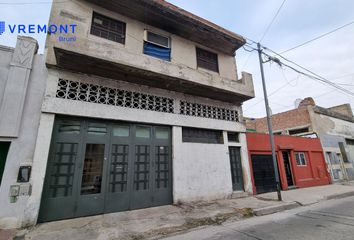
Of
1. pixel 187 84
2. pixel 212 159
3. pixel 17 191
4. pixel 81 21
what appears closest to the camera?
pixel 17 191

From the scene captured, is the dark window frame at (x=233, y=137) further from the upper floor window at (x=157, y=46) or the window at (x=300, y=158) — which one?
the window at (x=300, y=158)

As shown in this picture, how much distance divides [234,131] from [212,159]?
85.1 inches

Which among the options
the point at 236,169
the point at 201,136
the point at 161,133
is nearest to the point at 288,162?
the point at 236,169

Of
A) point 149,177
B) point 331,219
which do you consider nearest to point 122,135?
point 149,177

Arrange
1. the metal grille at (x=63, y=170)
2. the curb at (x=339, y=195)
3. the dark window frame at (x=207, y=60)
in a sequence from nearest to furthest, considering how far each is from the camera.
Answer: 1. the metal grille at (x=63, y=170)
2. the curb at (x=339, y=195)
3. the dark window frame at (x=207, y=60)

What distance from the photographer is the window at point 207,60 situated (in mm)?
9406

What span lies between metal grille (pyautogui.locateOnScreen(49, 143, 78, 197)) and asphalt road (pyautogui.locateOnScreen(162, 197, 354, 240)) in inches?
144

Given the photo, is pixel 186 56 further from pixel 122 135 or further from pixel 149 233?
pixel 149 233

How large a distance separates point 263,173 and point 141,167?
706 cm

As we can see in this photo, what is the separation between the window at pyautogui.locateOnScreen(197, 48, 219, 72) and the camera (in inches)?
370

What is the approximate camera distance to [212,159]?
27.5ft

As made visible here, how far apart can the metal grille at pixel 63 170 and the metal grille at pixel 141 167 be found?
6.86 feet

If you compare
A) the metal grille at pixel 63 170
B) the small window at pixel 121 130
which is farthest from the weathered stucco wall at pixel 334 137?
the metal grille at pixel 63 170

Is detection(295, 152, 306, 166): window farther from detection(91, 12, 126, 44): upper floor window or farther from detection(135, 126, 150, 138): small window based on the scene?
detection(91, 12, 126, 44): upper floor window
